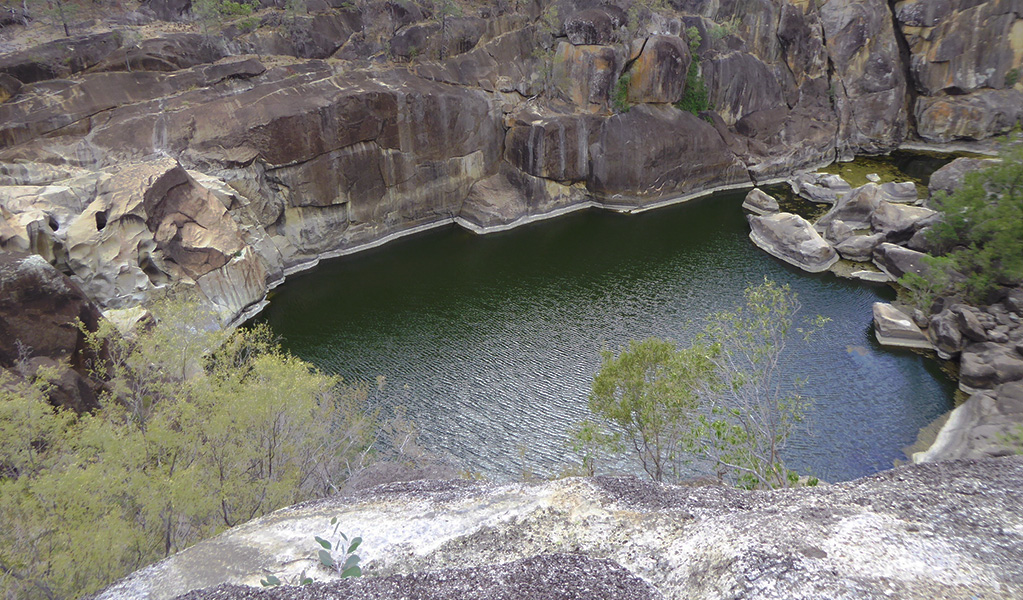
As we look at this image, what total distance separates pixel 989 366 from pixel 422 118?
32212 millimetres

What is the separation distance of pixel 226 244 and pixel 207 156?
6.15 meters

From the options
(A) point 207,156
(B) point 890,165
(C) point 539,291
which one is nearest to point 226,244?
(A) point 207,156

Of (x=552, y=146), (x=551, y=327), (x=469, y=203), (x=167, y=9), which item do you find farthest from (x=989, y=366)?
(x=167, y=9)

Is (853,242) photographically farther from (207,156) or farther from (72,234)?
(72,234)

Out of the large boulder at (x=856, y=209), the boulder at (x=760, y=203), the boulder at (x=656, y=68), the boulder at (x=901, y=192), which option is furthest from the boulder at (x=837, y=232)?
the boulder at (x=656, y=68)

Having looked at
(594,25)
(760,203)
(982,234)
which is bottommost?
(760,203)

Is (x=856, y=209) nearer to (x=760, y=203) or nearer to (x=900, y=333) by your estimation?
(x=760, y=203)

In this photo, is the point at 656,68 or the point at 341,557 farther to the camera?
the point at 656,68

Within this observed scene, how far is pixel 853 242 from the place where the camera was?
35500 millimetres

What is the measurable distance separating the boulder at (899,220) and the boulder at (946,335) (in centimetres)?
971

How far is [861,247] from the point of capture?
115 feet

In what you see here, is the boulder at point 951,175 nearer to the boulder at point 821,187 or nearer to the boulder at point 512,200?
the boulder at point 821,187

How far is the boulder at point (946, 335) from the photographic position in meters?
25.5

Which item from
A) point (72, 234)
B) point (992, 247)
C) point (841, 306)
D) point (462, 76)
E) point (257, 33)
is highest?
point (257, 33)
